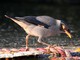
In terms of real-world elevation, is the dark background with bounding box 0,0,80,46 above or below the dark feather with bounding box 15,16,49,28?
above

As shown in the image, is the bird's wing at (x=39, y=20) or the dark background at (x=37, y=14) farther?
the dark background at (x=37, y=14)

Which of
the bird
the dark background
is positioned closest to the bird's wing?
the bird

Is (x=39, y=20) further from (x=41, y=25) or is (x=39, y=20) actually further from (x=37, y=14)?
(x=37, y=14)

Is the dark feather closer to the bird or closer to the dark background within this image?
the bird

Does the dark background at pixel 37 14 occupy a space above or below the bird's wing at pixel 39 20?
above

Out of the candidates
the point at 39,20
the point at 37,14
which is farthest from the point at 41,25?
the point at 37,14

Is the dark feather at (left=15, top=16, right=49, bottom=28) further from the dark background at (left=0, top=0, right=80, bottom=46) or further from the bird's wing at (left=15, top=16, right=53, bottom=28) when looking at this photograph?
the dark background at (left=0, top=0, right=80, bottom=46)

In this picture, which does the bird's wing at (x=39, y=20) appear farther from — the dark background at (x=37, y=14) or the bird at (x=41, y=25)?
the dark background at (x=37, y=14)

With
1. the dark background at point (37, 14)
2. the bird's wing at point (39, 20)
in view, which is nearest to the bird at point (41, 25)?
the bird's wing at point (39, 20)

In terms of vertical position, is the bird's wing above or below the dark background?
below

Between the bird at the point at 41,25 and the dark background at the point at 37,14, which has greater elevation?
the dark background at the point at 37,14

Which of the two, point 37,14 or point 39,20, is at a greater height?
point 37,14

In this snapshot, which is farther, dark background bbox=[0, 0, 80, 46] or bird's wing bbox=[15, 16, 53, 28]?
dark background bbox=[0, 0, 80, 46]

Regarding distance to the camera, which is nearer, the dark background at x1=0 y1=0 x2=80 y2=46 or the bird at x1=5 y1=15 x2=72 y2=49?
the bird at x1=5 y1=15 x2=72 y2=49
